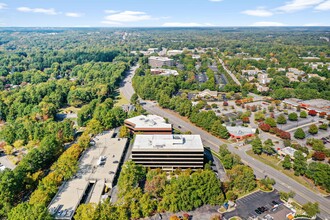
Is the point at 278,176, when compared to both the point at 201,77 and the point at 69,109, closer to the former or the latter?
the point at 69,109

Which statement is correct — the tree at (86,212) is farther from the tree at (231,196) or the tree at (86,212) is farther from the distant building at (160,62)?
the distant building at (160,62)

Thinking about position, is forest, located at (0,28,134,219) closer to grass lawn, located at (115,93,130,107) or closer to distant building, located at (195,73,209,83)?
grass lawn, located at (115,93,130,107)

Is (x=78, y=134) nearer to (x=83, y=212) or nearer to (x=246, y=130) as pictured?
(x=83, y=212)

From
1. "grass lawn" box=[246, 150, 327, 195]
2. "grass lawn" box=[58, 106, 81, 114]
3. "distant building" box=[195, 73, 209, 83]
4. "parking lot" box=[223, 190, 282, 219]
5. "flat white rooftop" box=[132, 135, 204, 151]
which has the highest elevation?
"flat white rooftop" box=[132, 135, 204, 151]

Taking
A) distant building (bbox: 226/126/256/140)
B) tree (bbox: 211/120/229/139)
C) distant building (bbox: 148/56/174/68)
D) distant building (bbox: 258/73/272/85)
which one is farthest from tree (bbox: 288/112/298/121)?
distant building (bbox: 148/56/174/68)

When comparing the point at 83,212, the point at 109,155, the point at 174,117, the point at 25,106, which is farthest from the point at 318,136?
the point at 25,106

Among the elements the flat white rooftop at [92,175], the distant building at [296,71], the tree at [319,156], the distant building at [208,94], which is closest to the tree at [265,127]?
the tree at [319,156]

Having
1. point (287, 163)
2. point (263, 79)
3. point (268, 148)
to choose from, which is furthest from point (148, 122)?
point (263, 79)
